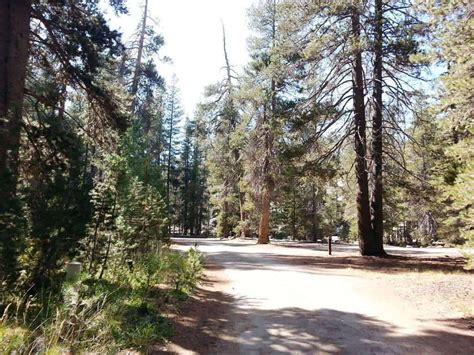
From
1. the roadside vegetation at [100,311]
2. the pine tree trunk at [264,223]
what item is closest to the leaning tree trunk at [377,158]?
the roadside vegetation at [100,311]

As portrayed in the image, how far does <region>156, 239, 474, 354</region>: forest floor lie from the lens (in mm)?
5723

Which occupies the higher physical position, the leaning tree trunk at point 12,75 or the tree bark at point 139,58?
the tree bark at point 139,58

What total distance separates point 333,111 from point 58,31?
9.78 metres

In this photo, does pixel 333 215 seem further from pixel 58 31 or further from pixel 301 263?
pixel 58 31

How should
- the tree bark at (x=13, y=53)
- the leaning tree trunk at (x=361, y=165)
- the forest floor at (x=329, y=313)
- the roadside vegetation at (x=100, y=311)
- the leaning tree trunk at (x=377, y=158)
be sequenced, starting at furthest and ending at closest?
the leaning tree trunk at (x=361, y=165)
the leaning tree trunk at (x=377, y=158)
the tree bark at (x=13, y=53)
the forest floor at (x=329, y=313)
the roadside vegetation at (x=100, y=311)

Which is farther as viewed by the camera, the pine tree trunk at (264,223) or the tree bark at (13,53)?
the pine tree trunk at (264,223)

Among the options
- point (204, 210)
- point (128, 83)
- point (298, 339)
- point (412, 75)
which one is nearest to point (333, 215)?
point (204, 210)

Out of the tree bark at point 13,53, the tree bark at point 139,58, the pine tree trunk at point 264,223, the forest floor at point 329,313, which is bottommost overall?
the forest floor at point 329,313

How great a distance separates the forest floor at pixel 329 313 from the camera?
572 cm

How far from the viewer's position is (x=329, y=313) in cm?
739

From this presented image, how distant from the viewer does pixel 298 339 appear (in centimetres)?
595

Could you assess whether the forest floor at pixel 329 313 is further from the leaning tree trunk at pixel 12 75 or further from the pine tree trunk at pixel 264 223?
the pine tree trunk at pixel 264 223

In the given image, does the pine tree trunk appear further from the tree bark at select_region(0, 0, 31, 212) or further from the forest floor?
the tree bark at select_region(0, 0, 31, 212)

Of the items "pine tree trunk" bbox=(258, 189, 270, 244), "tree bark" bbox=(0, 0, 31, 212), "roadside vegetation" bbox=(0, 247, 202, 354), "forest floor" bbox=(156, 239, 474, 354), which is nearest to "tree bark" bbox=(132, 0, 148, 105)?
"pine tree trunk" bbox=(258, 189, 270, 244)
